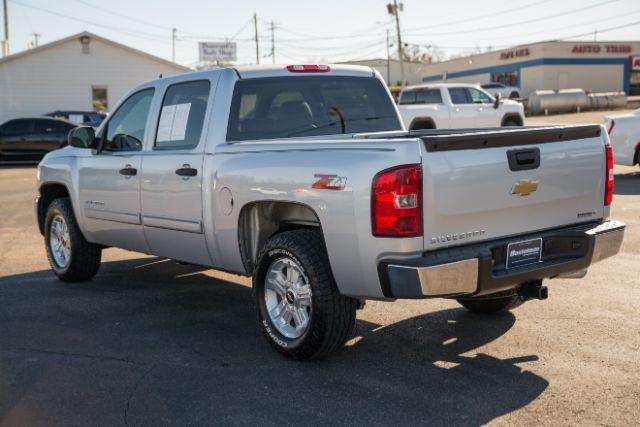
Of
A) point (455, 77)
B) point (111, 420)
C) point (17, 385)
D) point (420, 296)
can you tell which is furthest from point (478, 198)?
point (455, 77)

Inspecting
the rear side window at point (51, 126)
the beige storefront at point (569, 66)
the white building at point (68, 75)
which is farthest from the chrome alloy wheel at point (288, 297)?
the beige storefront at point (569, 66)

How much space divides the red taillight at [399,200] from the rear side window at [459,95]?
18769 mm

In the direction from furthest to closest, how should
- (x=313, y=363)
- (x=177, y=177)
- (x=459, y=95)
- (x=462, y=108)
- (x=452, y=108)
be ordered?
Result: (x=459, y=95)
(x=462, y=108)
(x=452, y=108)
(x=177, y=177)
(x=313, y=363)

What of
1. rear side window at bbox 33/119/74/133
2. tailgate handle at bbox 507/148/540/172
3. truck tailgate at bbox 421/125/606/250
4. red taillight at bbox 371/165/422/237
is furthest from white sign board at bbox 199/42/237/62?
red taillight at bbox 371/165/422/237

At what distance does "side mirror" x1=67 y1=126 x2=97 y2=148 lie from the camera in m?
6.82

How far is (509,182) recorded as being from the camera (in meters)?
4.44

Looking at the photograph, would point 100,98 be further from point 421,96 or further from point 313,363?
point 313,363

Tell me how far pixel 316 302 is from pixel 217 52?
7114 centimetres

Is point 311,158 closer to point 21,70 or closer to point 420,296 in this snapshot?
point 420,296

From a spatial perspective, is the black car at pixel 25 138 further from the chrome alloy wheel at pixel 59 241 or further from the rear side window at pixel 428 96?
the chrome alloy wheel at pixel 59 241

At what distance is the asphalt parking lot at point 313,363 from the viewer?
159 inches

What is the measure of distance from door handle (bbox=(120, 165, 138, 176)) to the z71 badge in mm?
2340

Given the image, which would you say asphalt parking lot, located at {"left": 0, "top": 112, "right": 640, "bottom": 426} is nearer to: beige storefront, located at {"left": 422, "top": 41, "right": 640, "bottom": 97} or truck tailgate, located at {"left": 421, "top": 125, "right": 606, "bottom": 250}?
truck tailgate, located at {"left": 421, "top": 125, "right": 606, "bottom": 250}

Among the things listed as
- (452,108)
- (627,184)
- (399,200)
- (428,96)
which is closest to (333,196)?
(399,200)
